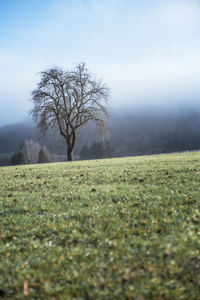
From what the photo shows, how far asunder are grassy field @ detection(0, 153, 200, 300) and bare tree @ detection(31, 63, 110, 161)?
2464cm

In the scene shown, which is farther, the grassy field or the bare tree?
the bare tree

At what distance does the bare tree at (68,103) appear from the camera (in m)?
31.9

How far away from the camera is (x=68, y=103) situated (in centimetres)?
3306

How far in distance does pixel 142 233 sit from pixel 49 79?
1183 inches

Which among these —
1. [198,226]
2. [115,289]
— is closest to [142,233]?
[198,226]

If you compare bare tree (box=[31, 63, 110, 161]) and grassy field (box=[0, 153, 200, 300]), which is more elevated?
bare tree (box=[31, 63, 110, 161])

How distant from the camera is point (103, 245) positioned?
4812 mm

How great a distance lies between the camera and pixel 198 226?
5.39 meters

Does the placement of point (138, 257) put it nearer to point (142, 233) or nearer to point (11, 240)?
point (142, 233)

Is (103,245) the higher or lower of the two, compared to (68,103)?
lower

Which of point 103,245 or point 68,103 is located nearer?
point 103,245

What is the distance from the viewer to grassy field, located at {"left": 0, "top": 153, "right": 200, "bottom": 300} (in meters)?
3.64

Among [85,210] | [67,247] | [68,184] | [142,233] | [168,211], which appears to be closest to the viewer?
[67,247]

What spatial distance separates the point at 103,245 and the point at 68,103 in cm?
2981
